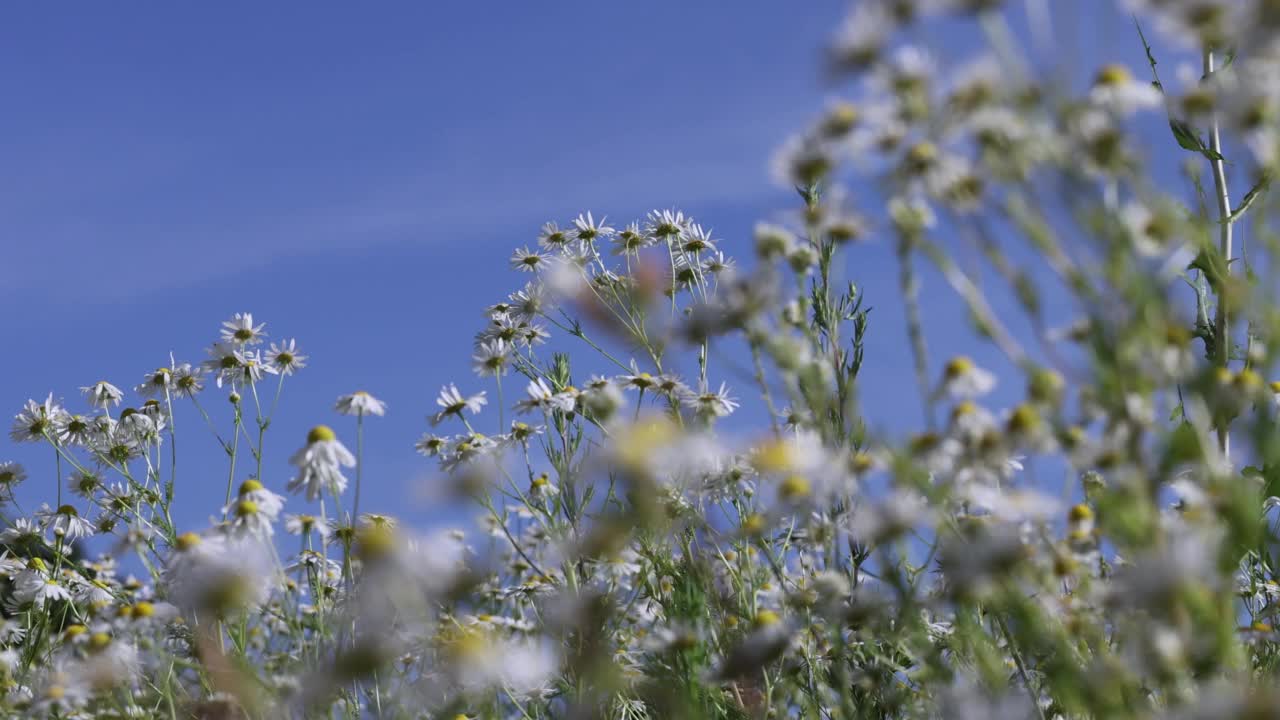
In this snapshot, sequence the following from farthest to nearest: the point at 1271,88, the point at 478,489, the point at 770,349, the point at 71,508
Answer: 1. the point at 71,508
2. the point at 478,489
3. the point at 770,349
4. the point at 1271,88

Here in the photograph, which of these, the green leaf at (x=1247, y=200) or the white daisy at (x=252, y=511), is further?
the green leaf at (x=1247, y=200)

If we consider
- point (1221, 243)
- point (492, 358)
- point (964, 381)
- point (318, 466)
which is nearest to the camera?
point (964, 381)

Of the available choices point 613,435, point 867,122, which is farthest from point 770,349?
point 613,435

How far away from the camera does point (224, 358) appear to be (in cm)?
473

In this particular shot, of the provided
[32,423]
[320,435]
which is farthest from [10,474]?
[320,435]

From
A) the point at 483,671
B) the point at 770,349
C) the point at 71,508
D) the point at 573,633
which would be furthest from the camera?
the point at 71,508

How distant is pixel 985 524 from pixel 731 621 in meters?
1.52

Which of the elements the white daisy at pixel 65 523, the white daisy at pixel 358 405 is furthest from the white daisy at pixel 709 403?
the white daisy at pixel 65 523

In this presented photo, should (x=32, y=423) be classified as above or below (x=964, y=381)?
above

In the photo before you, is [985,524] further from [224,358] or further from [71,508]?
[71,508]

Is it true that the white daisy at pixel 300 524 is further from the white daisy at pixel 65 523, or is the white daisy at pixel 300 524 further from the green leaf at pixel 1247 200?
the green leaf at pixel 1247 200

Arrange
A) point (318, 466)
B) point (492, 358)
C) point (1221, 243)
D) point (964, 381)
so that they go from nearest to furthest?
1. point (964, 381)
2. point (318, 466)
3. point (1221, 243)
4. point (492, 358)

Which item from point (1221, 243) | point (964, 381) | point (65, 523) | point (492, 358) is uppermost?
point (492, 358)

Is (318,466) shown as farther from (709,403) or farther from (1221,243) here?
(1221,243)
